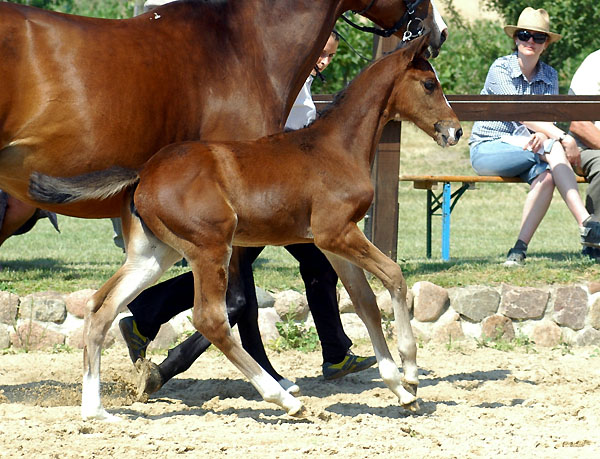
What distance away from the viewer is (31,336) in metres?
6.25

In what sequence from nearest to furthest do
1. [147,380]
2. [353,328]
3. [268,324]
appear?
[147,380], [268,324], [353,328]

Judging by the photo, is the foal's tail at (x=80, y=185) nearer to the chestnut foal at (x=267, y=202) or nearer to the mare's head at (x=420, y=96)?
the chestnut foal at (x=267, y=202)

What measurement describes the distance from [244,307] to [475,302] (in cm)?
213

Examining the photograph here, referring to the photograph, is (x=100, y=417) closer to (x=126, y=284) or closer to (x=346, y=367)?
(x=126, y=284)

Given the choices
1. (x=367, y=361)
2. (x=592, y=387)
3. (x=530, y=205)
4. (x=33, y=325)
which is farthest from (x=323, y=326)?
(x=530, y=205)

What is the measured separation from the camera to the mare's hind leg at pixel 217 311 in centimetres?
446

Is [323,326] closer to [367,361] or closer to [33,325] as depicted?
[367,361]

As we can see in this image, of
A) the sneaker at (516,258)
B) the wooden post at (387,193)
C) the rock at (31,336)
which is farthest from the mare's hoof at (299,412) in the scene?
the sneaker at (516,258)

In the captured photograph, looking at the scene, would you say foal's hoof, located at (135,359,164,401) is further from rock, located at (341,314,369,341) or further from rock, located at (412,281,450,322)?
rock, located at (412,281,450,322)

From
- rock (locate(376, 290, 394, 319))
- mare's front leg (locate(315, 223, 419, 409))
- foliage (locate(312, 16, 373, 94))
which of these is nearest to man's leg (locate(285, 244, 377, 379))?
mare's front leg (locate(315, 223, 419, 409))

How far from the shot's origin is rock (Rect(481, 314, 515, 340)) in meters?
6.68

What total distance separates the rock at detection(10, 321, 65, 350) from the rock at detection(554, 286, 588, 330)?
3.33 m

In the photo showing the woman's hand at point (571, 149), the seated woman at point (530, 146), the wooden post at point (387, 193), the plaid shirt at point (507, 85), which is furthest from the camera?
the plaid shirt at point (507, 85)

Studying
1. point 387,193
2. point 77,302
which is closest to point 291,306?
point 387,193
